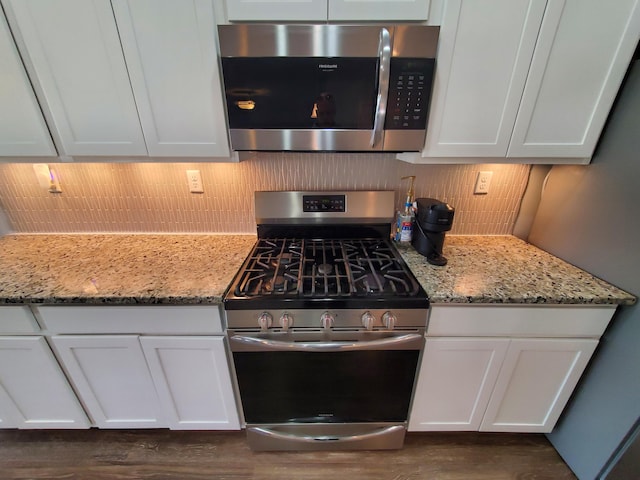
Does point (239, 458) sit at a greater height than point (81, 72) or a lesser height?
lesser

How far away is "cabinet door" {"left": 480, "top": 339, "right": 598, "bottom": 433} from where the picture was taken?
Answer: 107 centimetres

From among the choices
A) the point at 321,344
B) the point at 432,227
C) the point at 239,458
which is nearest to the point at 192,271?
the point at 321,344

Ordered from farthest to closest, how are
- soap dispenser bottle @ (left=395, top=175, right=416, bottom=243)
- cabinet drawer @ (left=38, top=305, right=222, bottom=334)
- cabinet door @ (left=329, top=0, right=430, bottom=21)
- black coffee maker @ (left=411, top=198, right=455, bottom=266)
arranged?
soap dispenser bottle @ (left=395, top=175, right=416, bottom=243) < black coffee maker @ (left=411, top=198, right=455, bottom=266) < cabinet drawer @ (left=38, top=305, right=222, bottom=334) < cabinet door @ (left=329, top=0, right=430, bottom=21)

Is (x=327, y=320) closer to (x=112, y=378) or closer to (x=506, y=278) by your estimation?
(x=506, y=278)

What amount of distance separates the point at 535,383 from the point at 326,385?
94 centimetres

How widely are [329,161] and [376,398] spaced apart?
117 centimetres

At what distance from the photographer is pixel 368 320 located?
0.97 metres

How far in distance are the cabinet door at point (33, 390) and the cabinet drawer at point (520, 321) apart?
1.62 meters

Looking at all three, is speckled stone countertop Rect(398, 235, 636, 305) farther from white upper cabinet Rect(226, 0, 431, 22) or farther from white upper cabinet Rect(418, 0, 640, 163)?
white upper cabinet Rect(226, 0, 431, 22)

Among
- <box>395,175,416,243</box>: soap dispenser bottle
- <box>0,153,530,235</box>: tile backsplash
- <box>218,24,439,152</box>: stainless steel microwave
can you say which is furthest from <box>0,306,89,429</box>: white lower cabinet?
<box>395,175,416,243</box>: soap dispenser bottle

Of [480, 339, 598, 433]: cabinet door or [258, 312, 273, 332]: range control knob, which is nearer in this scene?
[258, 312, 273, 332]: range control knob

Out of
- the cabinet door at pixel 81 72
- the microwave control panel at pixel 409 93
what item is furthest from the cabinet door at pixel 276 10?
the cabinet door at pixel 81 72

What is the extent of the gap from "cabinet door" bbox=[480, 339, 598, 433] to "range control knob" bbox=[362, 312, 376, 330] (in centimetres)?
62

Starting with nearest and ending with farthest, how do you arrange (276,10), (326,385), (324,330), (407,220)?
(276,10) → (324,330) → (326,385) → (407,220)
